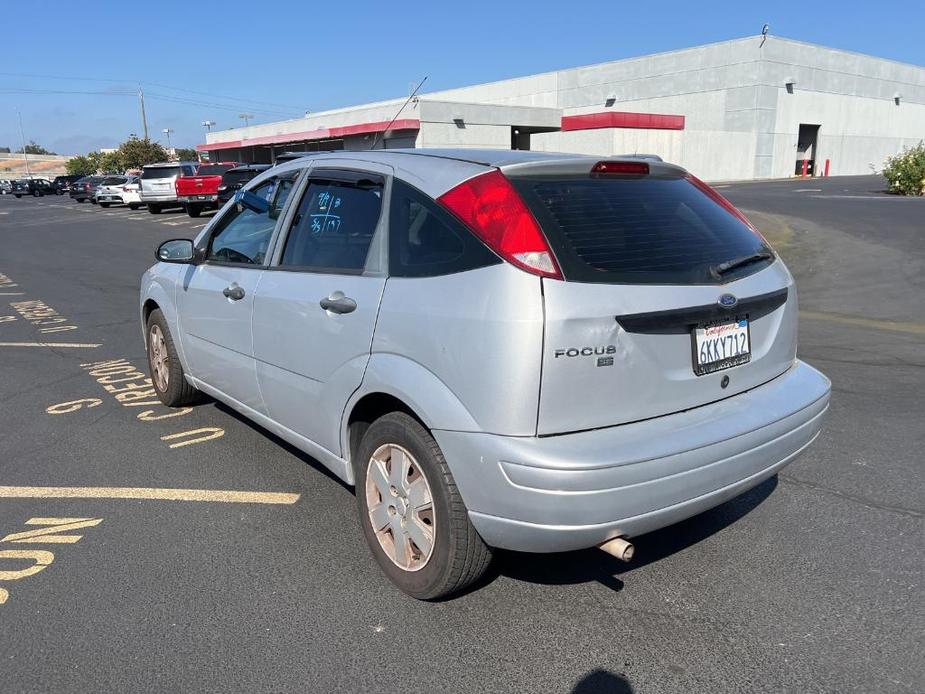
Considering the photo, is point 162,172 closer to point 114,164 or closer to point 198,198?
point 198,198

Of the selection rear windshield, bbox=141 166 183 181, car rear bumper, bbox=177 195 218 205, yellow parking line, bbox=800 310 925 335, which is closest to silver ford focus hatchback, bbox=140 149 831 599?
yellow parking line, bbox=800 310 925 335

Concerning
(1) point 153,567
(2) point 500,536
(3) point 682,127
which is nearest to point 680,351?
(2) point 500,536

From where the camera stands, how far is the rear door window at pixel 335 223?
321 cm

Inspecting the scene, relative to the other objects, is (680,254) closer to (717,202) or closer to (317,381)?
(717,202)

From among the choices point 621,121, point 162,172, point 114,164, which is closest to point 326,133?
point 621,121

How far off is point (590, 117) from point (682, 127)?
27.5ft

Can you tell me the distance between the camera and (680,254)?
288cm

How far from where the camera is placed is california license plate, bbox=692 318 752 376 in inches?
109

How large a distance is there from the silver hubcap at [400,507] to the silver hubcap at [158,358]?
2.79m

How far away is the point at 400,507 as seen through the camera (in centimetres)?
299

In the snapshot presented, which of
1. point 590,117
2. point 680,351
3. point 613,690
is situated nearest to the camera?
point 613,690

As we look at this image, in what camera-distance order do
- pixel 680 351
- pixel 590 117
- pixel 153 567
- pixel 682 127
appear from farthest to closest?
1. pixel 682 127
2. pixel 590 117
3. pixel 153 567
4. pixel 680 351

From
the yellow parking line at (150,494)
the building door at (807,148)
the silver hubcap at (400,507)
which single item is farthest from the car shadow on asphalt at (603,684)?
the building door at (807,148)

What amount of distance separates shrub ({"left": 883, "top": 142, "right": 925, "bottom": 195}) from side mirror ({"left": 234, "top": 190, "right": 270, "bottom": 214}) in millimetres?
30878
